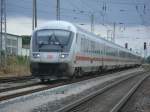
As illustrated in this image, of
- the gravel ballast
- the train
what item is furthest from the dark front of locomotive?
the gravel ballast

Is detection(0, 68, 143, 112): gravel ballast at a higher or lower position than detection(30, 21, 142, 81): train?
lower

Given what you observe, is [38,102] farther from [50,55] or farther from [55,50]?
[55,50]

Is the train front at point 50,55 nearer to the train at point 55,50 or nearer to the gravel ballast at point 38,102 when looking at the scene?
the train at point 55,50

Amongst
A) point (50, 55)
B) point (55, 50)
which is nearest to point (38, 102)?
point (50, 55)

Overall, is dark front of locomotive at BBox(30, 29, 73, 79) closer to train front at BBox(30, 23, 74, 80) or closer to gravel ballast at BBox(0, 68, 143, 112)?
train front at BBox(30, 23, 74, 80)

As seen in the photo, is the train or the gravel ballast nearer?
the gravel ballast

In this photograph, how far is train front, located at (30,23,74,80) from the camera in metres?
22.3

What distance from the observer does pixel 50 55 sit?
2214 cm

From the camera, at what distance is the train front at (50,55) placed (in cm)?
2227

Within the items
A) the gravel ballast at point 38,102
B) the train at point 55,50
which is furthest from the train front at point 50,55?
the gravel ballast at point 38,102

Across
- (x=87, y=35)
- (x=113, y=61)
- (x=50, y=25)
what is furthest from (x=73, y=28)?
(x=113, y=61)

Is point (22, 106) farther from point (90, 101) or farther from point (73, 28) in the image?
point (73, 28)

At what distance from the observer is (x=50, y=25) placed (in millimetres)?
23828

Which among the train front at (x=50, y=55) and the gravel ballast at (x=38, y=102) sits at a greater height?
the train front at (x=50, y=55)
